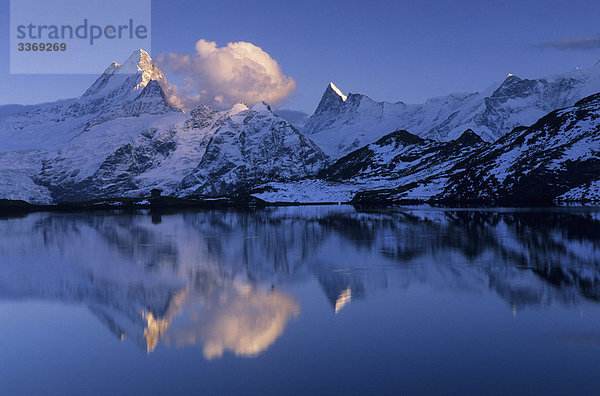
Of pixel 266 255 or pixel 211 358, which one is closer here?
pixel 211 358

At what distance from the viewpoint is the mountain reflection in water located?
3111 cm

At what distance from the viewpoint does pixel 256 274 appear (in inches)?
1875

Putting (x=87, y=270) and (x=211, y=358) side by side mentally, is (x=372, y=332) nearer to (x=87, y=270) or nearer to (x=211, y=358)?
(x=211, y=358)

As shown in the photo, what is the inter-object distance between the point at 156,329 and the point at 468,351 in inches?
615

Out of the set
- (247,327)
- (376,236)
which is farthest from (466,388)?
(376,236)

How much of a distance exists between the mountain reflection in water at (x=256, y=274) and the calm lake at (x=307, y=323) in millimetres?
196

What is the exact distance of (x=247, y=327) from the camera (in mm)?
29375

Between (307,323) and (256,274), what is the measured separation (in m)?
17.9

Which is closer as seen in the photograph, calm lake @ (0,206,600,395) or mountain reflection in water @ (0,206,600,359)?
calm lake @ (0,206,600,395)

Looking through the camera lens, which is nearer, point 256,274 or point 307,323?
point 307,323

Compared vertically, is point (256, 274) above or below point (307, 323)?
above

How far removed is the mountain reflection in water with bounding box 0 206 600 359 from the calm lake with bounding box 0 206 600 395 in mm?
196

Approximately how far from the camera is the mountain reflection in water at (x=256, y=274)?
102ft

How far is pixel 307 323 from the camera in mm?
30188
